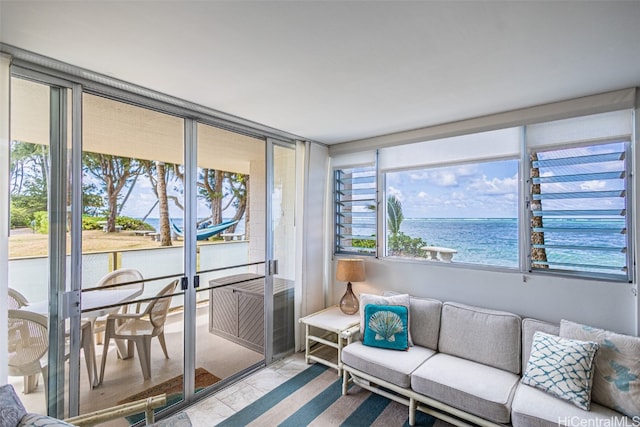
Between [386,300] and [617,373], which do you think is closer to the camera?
[617,373]

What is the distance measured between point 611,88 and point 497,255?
1512 mm

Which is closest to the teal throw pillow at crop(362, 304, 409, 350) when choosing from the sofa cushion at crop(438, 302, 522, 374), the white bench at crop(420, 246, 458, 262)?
the sofa cushion at crop(438, 302, 522, 374)

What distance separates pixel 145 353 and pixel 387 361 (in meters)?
1.92

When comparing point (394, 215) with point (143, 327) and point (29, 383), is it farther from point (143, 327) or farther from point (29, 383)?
point (29, 383)

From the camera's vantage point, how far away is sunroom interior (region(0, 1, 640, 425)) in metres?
1.44

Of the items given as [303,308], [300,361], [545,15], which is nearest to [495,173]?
[545,15]

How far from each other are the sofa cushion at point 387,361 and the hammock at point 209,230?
5.20 ft

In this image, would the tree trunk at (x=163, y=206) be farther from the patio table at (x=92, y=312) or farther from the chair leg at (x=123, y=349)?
the chair leg at (x=123, y=349)

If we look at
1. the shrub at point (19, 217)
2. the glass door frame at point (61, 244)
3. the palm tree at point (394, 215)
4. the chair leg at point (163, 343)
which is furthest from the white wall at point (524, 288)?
the shrub at point (19, 217)

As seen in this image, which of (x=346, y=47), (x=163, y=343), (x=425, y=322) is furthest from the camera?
(x=425, y=322)

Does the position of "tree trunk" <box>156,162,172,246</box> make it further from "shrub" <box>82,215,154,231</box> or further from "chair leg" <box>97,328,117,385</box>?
"chair leg" <box>97,328,117,385</box>

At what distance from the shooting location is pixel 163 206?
2.37m

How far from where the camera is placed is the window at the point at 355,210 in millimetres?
3619

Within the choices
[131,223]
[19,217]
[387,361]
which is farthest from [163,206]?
[387,361]
